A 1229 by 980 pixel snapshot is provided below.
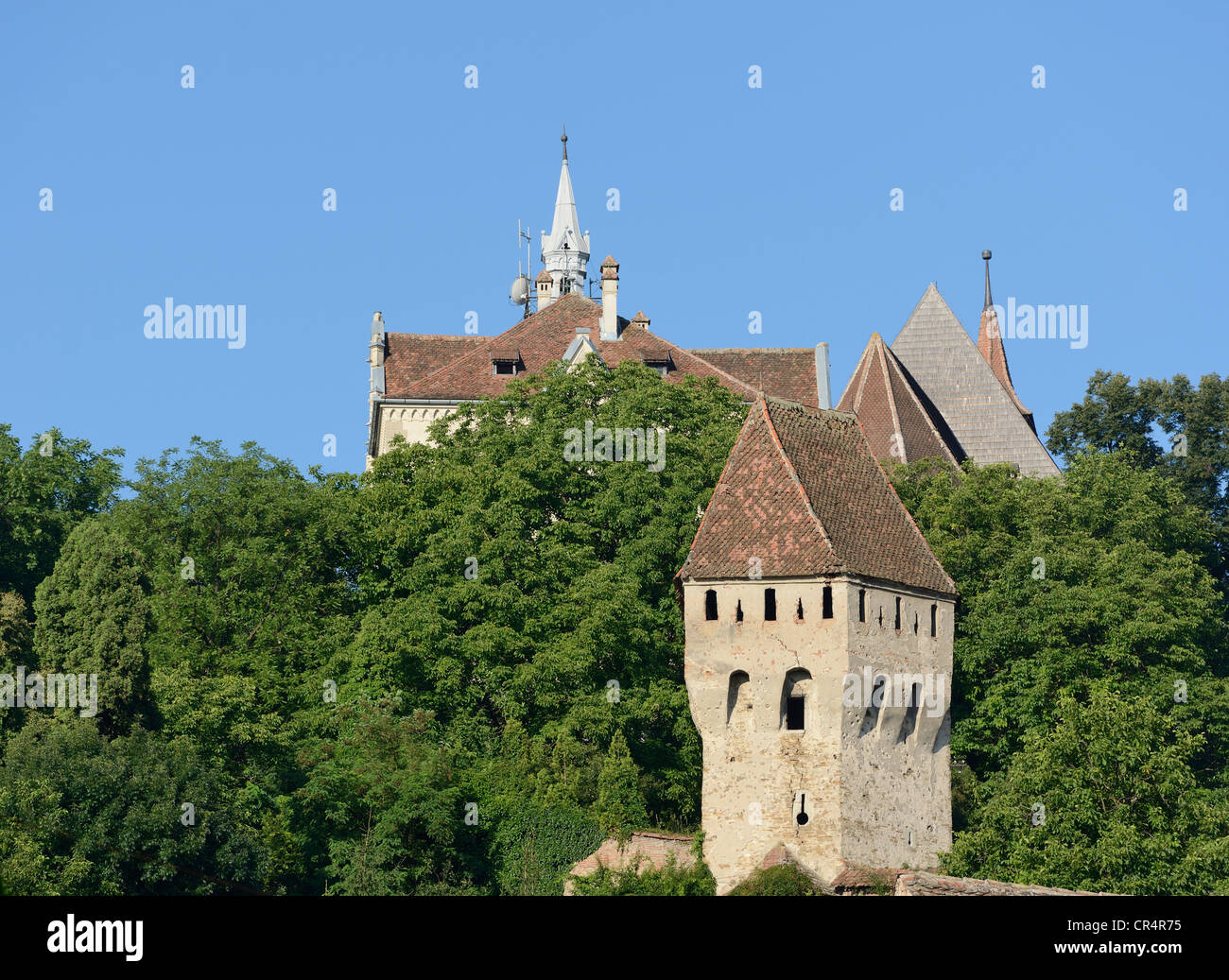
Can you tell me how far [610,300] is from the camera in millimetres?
74750

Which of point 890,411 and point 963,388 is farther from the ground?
point 963,388

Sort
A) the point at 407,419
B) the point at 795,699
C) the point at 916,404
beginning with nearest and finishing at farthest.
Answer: the point at 795,699
the point at 916,404
the point at 407,419

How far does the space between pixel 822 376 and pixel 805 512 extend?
2540 cm

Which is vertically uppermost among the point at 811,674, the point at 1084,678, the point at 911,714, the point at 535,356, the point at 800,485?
the point at 535,356

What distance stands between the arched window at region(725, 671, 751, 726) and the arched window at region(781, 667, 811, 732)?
734 mm

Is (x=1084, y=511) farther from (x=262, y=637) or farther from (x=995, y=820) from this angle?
(x=262, y=637)

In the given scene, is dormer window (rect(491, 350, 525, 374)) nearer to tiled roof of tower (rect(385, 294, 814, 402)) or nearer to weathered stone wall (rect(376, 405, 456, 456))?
tiled roof of tower (rect(385, 294, 814, 402))

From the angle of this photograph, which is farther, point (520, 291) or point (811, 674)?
point (520, 291)

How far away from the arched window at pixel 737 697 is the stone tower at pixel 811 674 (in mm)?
35

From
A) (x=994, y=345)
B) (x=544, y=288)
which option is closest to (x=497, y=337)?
(x=994, y=345)

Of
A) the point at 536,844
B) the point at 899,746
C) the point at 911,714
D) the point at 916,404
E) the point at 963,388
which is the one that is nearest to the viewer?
the point at 899,746

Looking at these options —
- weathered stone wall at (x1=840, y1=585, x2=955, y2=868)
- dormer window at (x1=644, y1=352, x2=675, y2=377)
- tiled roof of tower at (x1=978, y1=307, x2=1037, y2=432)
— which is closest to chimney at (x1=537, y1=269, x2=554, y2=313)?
tiled roof of tower at (x1=978, y1=307, x2=1037, y2=432)

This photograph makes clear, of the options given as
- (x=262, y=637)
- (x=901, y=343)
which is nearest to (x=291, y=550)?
(x=262, y=637)

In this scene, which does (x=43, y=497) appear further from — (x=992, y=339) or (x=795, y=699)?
(x=992, y=339)
